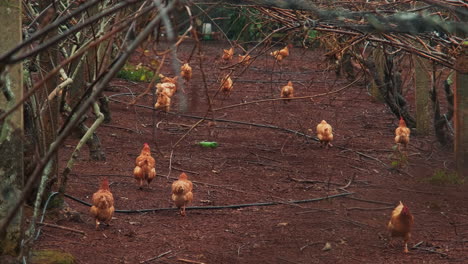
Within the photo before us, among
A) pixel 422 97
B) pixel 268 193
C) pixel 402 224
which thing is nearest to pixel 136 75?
pixel 422 97

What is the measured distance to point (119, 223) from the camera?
655 cm

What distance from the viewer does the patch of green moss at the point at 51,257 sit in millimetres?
5105

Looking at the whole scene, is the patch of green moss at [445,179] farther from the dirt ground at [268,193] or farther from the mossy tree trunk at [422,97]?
the mossy tree trunk at [422,97]

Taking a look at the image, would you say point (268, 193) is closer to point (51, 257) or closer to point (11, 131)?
point (51, 257)

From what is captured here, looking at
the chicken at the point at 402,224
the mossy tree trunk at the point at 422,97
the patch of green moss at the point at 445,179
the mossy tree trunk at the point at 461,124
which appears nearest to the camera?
the chicken at the point at 402,224

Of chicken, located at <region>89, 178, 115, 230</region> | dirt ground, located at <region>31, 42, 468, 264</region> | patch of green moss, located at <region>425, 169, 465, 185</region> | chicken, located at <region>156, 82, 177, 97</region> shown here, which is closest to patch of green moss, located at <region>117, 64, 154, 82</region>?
dirt ground, located at <region>31, 42, 468, 264</region>

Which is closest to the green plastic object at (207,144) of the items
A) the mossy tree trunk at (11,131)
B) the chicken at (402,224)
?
the chicken at (402,224)

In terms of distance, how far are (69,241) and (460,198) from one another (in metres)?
3.82

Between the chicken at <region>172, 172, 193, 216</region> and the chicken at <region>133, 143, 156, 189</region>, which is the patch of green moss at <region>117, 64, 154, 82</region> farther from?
the chicken at <region>172, 172, 193, 216</region>

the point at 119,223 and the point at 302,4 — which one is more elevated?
the point at 302,4

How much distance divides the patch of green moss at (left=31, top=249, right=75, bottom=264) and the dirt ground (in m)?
0.27

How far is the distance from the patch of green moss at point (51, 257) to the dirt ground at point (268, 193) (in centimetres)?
27

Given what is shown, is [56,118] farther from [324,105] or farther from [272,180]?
[324,105]

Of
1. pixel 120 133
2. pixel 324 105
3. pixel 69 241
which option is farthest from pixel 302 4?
pixel 324 105
